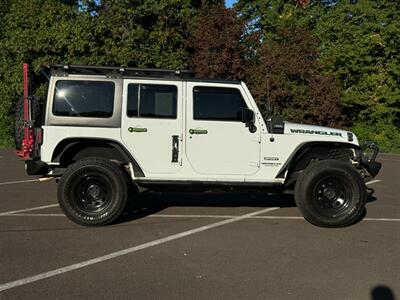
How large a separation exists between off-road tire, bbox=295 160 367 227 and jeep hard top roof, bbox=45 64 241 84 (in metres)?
1.72

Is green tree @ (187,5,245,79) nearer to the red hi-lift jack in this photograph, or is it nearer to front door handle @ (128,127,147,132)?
the red hi-lift jack

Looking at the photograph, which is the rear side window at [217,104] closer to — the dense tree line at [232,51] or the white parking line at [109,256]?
the white parking line at [109,256]

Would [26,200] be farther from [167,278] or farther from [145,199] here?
[167,278]

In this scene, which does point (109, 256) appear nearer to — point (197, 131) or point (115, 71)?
point (197, 131)

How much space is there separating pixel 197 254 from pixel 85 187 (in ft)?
7.31

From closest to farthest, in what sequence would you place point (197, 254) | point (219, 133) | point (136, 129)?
point (197, 254), point (136, 129), point (219, 133)

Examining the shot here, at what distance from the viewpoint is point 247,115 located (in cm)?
722

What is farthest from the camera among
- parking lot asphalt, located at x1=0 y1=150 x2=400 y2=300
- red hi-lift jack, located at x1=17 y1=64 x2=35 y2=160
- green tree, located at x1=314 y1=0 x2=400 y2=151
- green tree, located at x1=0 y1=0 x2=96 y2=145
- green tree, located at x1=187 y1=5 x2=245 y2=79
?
green tree, located at x1=314 y1=0 x2=400 y2=151

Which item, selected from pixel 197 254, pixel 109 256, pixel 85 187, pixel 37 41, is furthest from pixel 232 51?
pixel 109 256

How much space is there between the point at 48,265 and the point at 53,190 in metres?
5.09

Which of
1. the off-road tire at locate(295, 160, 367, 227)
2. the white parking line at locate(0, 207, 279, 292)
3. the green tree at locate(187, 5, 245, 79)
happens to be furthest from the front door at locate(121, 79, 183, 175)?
the green tree at locate(187, 5, 245, 79)

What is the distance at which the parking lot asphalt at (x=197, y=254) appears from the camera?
466cm

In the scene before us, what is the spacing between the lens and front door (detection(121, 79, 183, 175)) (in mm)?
7199

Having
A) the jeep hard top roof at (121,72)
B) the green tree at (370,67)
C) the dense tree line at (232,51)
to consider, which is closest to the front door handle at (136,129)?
the jeep hard top roof at (121,72)
